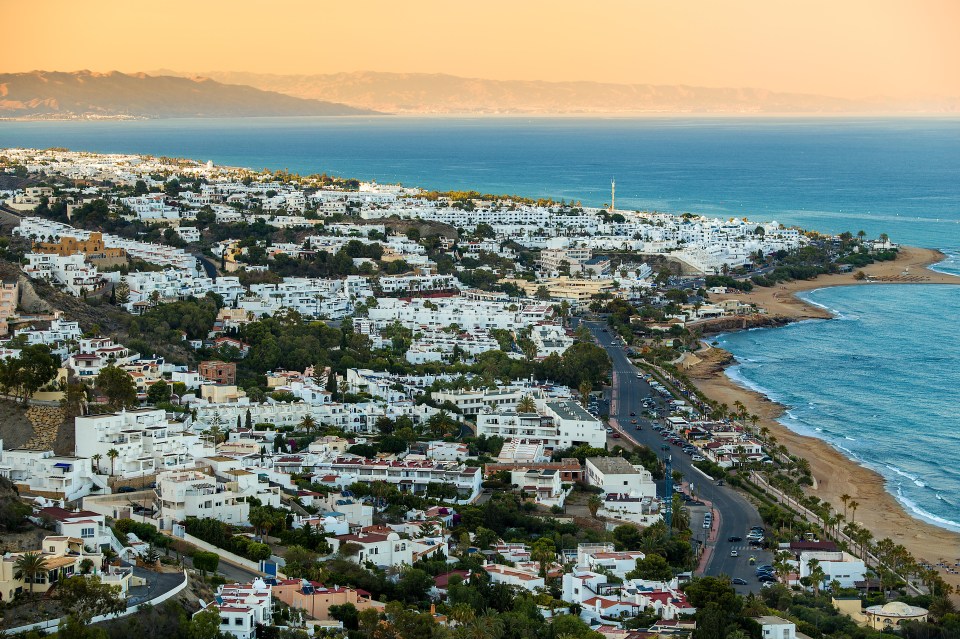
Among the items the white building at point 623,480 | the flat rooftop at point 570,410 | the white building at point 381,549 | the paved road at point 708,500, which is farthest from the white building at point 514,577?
the flat rooftop at point 570,410

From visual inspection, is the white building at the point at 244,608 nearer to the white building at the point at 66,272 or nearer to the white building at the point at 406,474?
the white building at the point at 406,474

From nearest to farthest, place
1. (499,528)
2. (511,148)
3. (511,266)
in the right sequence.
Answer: (499,528)
(511,266)
(511,148)

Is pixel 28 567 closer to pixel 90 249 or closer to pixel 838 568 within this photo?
pixel 838 568

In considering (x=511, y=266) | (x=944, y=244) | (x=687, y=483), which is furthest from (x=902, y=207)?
(x=687, y=483)

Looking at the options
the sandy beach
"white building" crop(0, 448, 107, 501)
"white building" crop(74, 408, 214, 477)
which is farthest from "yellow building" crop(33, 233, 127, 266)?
"white building" crop(0, 448, 107, 501)

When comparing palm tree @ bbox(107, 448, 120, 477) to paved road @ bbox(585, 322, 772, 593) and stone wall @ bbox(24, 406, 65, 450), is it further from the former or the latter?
paved road @ bbox(585, 322, 772, 593)

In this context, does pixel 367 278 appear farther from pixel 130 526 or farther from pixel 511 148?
pixel 511 148

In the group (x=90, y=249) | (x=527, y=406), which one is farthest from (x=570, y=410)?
(x=90, y=249)
